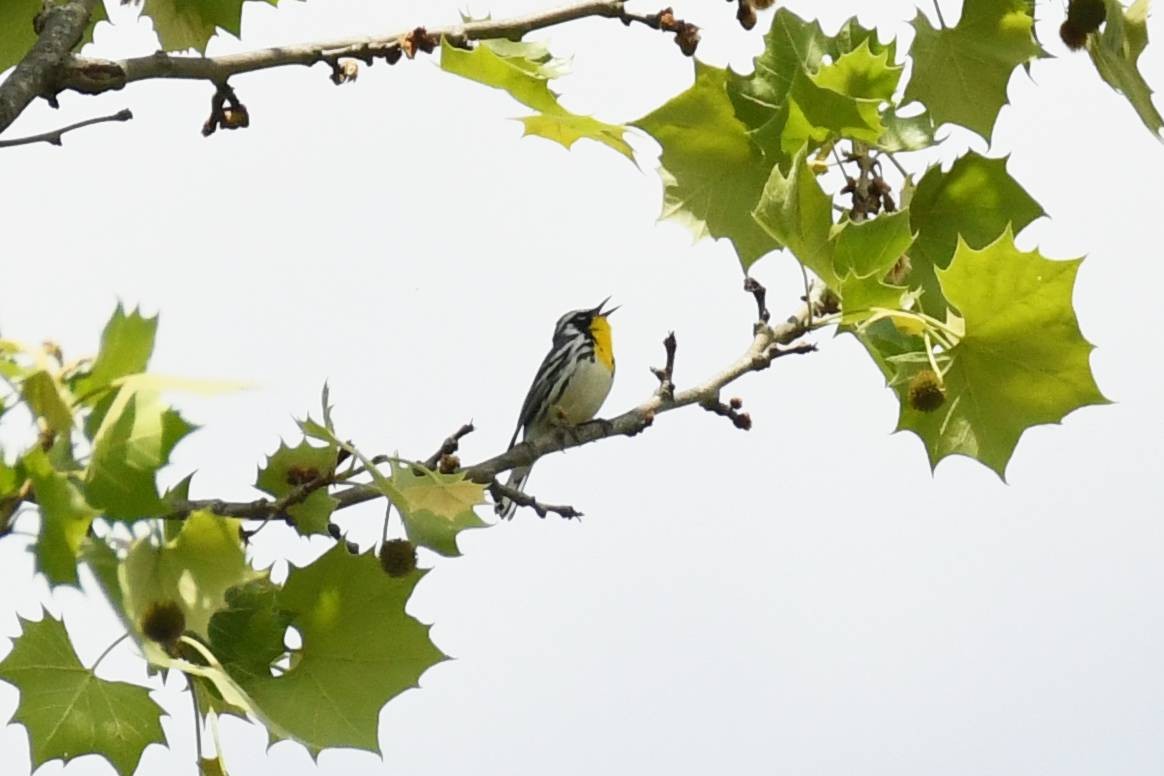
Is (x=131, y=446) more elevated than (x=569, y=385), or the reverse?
(x=131, y=446)

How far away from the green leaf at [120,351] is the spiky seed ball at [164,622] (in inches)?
16.7

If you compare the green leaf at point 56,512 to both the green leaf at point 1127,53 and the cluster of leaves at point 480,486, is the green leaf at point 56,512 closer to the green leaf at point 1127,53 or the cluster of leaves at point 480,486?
the cluster of leaves at point 480,486

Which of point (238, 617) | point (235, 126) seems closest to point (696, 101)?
point (235, 126)

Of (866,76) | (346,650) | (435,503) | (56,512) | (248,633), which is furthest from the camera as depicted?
(866,76)

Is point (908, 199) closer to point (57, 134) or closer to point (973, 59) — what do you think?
point (973, 59)

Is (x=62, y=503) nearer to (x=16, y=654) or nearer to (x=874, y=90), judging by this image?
(x=16, y=654)

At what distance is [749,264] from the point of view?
3.33 metres

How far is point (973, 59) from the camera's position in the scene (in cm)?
329

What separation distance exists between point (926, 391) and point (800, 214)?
0.43 m

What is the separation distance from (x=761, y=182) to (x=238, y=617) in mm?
1452

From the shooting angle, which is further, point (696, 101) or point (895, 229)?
point (696, 101)

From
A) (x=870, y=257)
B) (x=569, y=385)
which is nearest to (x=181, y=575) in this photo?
(x=870, y=257)

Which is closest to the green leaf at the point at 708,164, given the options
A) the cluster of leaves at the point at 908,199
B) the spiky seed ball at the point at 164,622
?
the cluster of leaves at the point at 908,199

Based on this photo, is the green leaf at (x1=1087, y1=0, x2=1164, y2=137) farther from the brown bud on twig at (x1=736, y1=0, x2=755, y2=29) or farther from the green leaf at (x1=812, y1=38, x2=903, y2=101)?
the brown bud on twig at (x1=736, y1=0, x2=755, y2=29)
